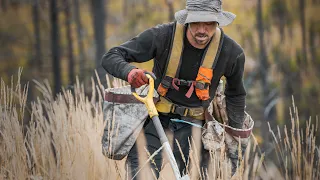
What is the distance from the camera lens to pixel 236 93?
3566 mm

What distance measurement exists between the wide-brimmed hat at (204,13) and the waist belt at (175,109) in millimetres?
431

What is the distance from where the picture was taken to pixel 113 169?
12.7ft

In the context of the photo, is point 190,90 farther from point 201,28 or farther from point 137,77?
point 137,77

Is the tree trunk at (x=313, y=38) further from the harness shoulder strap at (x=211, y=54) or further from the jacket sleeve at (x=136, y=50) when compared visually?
the jacket sleeve at (x=136, y=50)

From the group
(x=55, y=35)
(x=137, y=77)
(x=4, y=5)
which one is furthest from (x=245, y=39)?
(x=137, y=77)

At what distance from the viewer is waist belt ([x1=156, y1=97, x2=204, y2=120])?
3.44 m

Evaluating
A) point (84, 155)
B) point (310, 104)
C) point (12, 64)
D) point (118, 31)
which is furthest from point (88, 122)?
point (118, 31)

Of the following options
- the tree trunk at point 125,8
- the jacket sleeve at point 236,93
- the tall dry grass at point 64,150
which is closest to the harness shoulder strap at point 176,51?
the jacket sleeve at point 236,93

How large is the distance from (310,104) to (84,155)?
1255 centimetres

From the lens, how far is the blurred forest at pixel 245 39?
1627 cm

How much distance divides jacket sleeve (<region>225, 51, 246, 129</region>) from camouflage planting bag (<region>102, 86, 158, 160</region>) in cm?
41

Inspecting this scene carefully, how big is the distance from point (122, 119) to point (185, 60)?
1.47 feet

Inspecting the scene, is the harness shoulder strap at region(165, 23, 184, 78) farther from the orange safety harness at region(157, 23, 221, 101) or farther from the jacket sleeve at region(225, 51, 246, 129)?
the jacket sleeve at region(225, 51, 246, 129)

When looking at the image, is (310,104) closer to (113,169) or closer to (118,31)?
(118,31)
